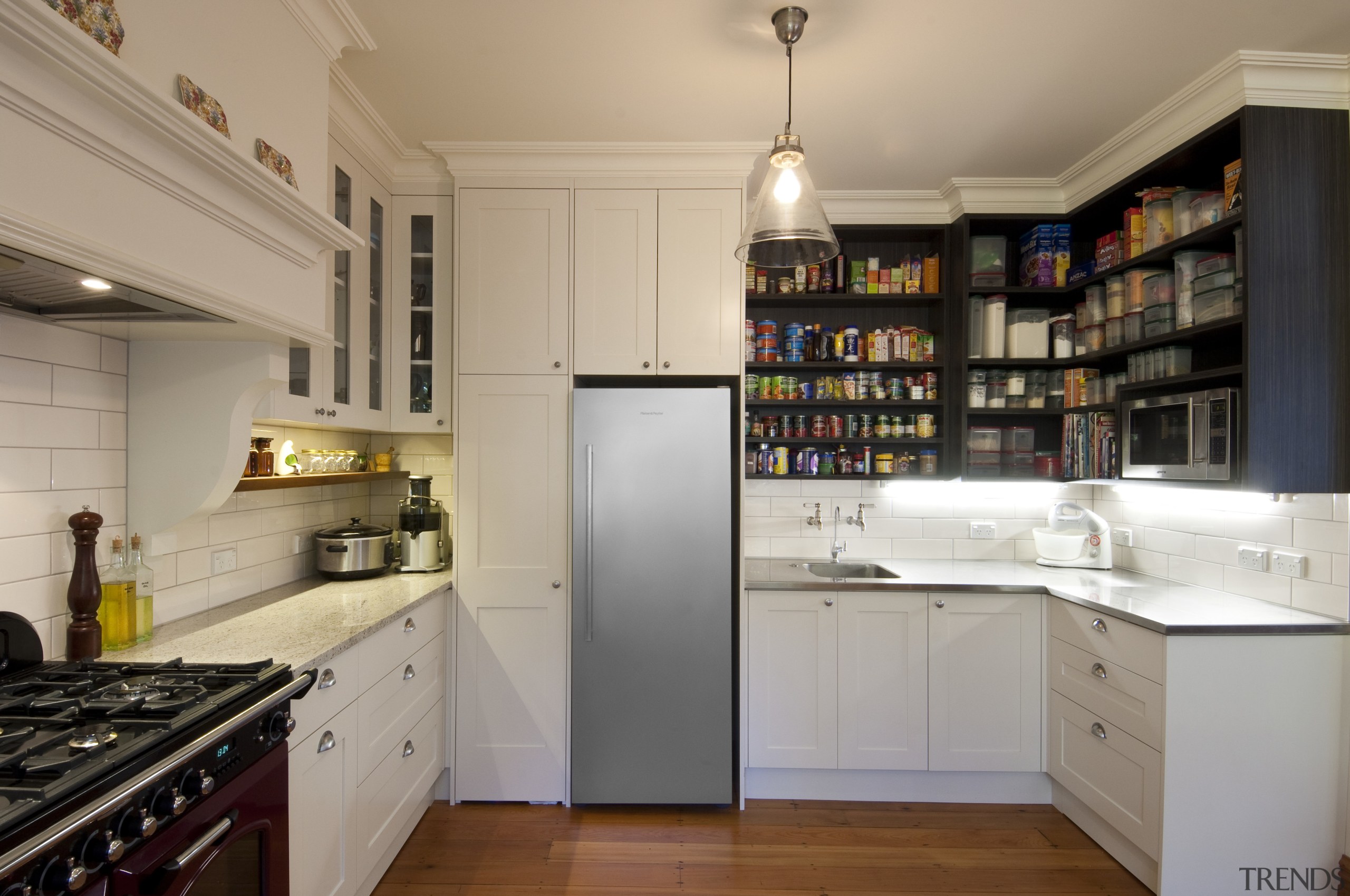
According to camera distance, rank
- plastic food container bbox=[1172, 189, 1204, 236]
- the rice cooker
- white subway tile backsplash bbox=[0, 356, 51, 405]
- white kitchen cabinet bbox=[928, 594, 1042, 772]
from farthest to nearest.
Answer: white kitchen cabinet bbox=[928, 594, 1042, 772] < the rice cooker < plastic food container bbox=[1172, 189, 1204, 236] < white subway tile backsplash bbox=[0, 356, 51, 405]

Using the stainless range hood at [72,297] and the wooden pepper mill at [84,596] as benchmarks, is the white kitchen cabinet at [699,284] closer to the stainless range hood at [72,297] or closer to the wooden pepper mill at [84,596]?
the stainless range hood at [72,297]

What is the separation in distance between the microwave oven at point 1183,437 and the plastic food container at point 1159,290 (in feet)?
1.21

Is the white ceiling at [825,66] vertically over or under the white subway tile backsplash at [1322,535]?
over

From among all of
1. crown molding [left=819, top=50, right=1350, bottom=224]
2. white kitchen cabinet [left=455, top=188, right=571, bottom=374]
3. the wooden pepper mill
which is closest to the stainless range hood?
the wooden pepper mill

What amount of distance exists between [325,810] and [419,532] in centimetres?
123

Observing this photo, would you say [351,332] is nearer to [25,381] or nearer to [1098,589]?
[25,381]

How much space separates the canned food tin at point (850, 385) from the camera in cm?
329

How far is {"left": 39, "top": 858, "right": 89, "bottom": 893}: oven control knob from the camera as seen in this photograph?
3.09 ft

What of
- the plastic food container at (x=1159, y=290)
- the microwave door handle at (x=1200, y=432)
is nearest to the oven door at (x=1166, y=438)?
the microwave door handle at (x=1200, y=432)

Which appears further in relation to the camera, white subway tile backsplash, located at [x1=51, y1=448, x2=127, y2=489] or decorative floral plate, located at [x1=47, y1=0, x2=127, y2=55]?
white subway tile backsplash, located at [x1=51, y1=448, x2=127, y2=489]

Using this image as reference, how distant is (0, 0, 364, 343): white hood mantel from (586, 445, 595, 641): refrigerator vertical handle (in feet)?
3.88

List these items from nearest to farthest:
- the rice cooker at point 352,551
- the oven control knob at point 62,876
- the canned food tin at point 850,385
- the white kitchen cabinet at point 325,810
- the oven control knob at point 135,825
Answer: the oven control knob at point 62,876 < the oven control knob at point 135,825 < the white kitchen cabinet at point 325,810 < the rice cooker at point 352,551 < the canned food tin at point 850,385

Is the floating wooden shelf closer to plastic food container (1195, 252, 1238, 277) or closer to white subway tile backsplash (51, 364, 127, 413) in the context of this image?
white subway tile backsplash (51, 364, 127, 413)

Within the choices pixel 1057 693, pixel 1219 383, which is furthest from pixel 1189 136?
pixel 1057 693
